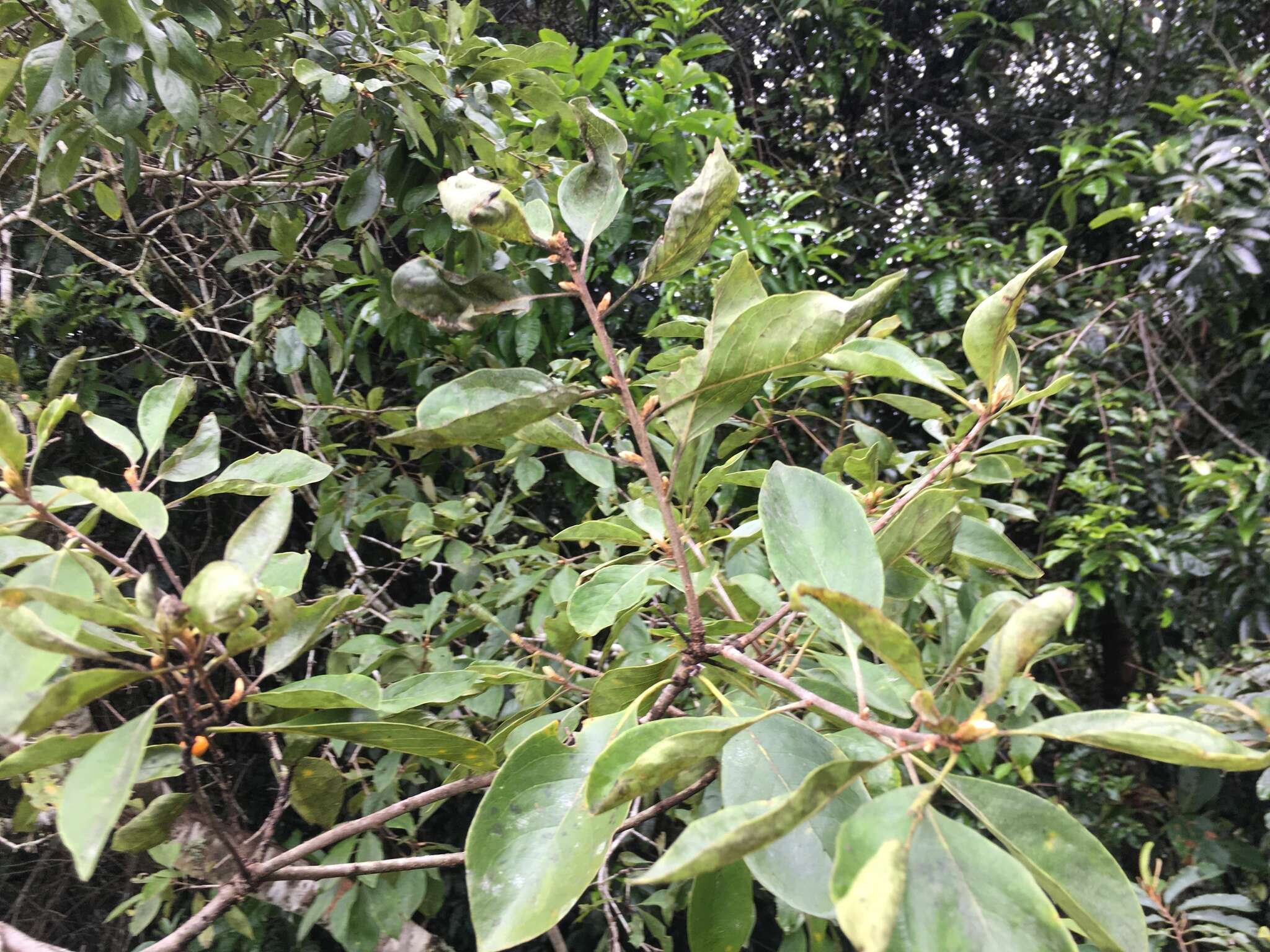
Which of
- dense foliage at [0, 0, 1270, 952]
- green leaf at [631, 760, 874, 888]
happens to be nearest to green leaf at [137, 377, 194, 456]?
dense foliage at [0, 0, 1270, 952]

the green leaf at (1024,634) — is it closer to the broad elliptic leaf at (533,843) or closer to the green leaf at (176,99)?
the broad elliptic leaf at (533,843)

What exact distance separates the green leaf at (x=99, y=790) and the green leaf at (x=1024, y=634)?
0.34 meters

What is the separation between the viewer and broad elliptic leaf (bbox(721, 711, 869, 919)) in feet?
1.00

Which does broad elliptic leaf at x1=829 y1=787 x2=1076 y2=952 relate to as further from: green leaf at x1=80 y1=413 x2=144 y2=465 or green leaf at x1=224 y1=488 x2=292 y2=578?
green leaf at x1=80 y1=413 x2=144 y2=465

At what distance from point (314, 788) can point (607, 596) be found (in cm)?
27

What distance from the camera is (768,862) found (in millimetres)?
308

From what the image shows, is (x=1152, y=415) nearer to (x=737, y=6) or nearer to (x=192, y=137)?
(x=737, y=6)

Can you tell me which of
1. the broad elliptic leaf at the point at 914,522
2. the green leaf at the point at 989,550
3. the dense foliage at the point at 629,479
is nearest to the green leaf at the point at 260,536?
the dense foliage at the point at 629,479

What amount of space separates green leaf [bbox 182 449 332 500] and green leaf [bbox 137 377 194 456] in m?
0.05

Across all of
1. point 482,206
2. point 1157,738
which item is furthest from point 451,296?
point 1157,738

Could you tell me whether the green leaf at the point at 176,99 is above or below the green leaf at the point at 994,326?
above

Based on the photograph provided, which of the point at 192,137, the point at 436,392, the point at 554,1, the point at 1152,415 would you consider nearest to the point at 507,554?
the point at 436,392

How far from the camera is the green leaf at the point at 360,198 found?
0.97 m

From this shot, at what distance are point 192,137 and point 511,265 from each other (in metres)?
0.76
